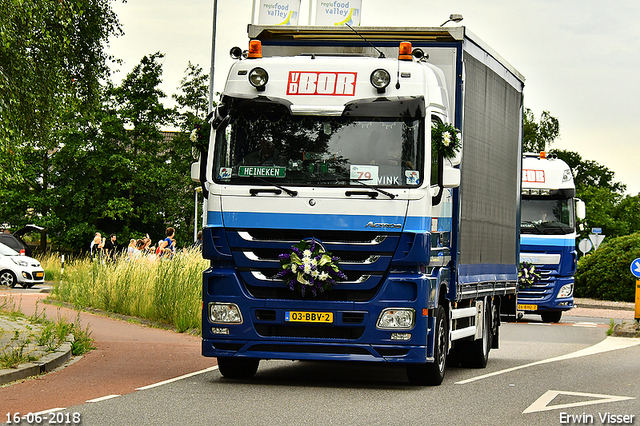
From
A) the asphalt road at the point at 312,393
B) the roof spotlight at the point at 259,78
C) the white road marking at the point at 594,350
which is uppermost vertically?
the roof spotlight at the point at 259,78

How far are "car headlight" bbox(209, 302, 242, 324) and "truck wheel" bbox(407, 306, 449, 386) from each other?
199 cm

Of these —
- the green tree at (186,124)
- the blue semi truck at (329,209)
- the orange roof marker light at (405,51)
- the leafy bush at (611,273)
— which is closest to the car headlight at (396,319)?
the blue semi truck at (329,209)

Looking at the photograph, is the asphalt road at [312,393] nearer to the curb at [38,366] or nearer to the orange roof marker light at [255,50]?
the curb at [38,366]

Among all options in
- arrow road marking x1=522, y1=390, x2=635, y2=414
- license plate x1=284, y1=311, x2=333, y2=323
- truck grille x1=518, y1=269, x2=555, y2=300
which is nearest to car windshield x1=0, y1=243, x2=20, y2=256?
truck grille x1=518, y1=269, x2=555, y2=300

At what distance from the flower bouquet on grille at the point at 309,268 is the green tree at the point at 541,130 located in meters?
79.6

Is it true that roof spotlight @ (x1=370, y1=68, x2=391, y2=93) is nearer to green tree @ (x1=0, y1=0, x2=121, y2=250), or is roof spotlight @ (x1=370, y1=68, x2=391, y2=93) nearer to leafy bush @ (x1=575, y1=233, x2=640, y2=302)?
green tree @ (x1=0, y1=0, x2=121, y2=250)

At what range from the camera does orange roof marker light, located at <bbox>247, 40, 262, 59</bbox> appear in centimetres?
1119

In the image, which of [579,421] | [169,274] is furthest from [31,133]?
[579,421]

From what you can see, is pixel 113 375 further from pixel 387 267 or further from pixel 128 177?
pixel 128 177

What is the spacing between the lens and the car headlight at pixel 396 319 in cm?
1037

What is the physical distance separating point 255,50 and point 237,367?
354cm

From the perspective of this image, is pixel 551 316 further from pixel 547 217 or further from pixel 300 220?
pixel 300 220

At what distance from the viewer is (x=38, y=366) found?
452 inches

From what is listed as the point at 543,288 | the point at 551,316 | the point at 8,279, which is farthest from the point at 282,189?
the point at 8,279
